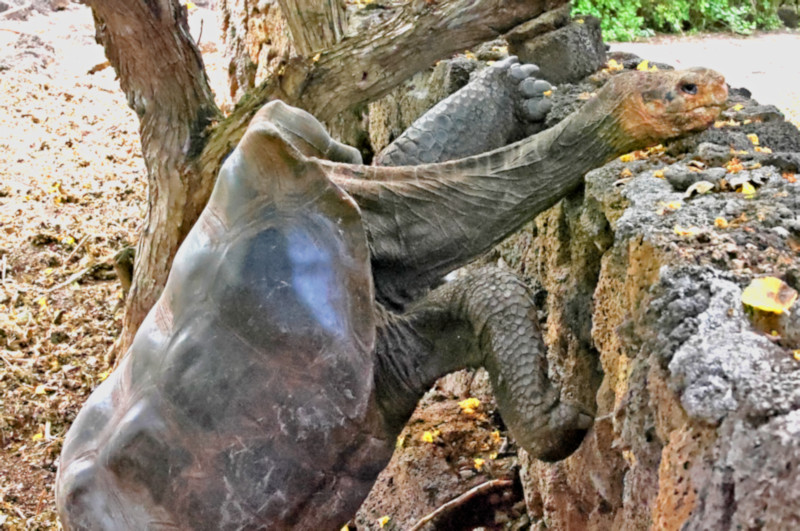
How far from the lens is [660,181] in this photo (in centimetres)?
153

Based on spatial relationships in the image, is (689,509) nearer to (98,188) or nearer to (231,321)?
(231,321)

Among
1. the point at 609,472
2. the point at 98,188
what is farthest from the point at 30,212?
the point at 609,472

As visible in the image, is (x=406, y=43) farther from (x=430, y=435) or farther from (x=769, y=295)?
(x=769, y=295)

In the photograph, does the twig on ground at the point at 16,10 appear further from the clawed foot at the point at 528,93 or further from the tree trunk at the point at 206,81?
the clawed foot at the point at 528,93

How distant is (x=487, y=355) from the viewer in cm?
155

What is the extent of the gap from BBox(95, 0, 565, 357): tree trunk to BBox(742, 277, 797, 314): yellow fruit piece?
1.67 metres

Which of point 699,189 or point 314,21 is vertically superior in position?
point 314,21

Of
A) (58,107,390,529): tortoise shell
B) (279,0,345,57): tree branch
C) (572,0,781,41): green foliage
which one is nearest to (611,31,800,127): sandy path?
(572,0,781,41): green foliage

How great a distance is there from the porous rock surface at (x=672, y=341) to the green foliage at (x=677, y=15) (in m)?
4.62

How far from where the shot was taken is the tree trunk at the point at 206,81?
96.6 inches

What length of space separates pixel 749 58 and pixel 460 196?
431 cm

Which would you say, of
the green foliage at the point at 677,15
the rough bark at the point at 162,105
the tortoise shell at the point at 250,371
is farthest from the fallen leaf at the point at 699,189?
the green foliage at the point at 677,15

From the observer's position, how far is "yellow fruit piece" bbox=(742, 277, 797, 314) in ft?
3.31

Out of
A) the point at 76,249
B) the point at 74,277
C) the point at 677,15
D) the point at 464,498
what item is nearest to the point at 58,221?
the point at 76,249
